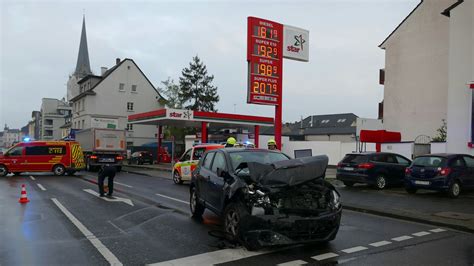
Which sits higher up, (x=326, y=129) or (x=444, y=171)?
(x=326, y=129)

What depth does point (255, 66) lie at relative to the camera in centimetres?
1747

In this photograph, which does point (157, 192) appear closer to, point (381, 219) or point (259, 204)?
point (381, 219)

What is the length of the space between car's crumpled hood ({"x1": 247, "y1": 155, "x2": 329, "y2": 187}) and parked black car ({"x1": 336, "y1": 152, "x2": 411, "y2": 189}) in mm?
9882

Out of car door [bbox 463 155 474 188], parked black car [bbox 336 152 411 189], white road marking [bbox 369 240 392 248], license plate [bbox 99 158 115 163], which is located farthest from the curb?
license plate [bbox 99 158 115 163]

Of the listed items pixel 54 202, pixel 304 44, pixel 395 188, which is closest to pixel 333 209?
pixel 54 202

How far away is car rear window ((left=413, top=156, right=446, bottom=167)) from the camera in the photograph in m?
13.9

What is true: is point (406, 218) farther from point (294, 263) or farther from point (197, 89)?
point (197, 89)

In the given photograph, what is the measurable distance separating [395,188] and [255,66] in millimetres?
7520

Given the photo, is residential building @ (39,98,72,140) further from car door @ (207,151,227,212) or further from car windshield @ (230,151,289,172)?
car windshield @ (230,151,289,172)

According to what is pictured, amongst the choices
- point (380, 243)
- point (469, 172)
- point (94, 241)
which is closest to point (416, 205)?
point (469, 172)

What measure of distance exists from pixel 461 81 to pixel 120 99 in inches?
1827

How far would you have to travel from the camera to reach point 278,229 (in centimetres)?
608

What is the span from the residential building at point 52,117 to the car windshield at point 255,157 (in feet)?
301

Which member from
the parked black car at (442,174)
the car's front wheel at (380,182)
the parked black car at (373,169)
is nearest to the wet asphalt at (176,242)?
the parked black car at (442,174)
